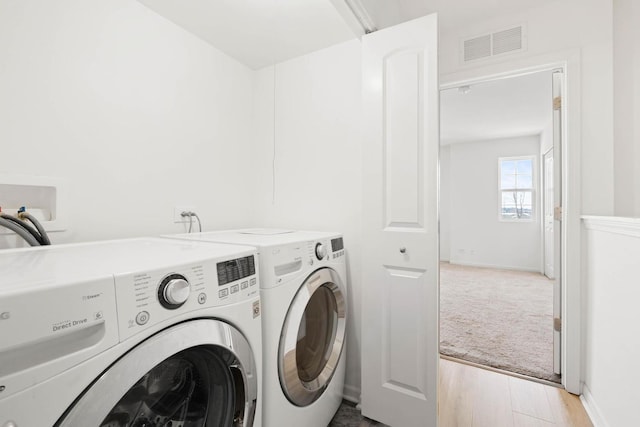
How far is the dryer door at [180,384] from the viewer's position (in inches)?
22.2

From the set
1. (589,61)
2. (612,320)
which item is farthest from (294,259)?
(589,61)

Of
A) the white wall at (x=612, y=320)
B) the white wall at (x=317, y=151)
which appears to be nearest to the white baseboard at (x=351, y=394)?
the white wall at (x=317, y=151)

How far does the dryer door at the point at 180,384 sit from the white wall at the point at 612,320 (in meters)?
1.48

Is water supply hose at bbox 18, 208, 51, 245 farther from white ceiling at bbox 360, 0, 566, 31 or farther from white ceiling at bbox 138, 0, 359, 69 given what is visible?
white ceiling at bbox 360, 0, 566, 31

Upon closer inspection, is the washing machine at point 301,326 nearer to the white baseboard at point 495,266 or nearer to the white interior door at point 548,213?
the white interior door at point 548,213

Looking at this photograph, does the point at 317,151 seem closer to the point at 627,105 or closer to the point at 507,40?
the point at 507,40

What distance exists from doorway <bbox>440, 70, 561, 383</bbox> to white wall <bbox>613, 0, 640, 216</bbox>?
0.98 ft

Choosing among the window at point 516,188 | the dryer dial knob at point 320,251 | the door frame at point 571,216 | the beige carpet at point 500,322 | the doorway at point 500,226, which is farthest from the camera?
the window at point 516,188

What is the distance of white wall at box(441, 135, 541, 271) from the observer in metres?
5.48

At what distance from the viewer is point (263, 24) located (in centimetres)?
167

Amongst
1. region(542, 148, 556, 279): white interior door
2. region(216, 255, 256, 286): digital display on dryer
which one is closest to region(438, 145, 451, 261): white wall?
region(542, 148, 556, 279): white interior door

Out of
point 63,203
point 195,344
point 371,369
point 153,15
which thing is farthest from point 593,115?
point 63,203

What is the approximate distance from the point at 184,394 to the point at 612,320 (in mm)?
1826

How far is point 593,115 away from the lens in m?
1.70
